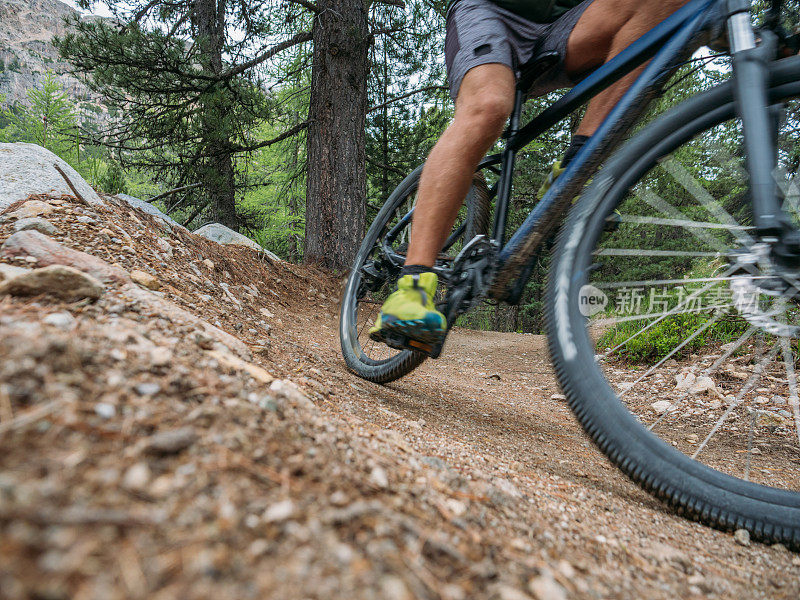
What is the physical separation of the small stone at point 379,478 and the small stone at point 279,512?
0.60 feet

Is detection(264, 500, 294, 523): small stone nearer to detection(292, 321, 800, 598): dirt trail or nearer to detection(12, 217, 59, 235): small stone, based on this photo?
detection(292, 321, 800, 598): dirt trail

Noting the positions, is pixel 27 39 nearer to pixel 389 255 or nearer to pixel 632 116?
pixel 389 255

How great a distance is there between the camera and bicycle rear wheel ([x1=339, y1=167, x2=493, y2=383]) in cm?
200

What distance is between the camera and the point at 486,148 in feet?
4.85

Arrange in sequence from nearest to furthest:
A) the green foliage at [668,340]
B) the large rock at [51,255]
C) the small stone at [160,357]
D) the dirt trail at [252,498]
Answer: the dirt trail at [252,498] < the small stone at [160,357] < the large rock at [51,255] < the green foliage at [668,340]

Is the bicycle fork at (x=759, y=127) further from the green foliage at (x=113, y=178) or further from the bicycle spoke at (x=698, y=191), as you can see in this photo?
the green foliage at (x=113, y=178)

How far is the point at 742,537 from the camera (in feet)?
2.99

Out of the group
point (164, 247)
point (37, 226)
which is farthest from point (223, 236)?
point (37, 226)

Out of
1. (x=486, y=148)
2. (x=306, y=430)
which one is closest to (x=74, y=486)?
(x=306, y=430)

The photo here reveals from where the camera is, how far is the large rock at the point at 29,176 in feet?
7.08

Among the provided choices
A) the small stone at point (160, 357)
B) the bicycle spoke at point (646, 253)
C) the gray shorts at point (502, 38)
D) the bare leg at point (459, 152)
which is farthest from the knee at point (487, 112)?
the small stone at point (160, 357)

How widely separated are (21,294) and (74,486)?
86cm

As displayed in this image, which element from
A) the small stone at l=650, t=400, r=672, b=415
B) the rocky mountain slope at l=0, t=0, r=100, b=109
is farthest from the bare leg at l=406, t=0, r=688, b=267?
the rocky mountain slope at l=0, t=0, r=100, b=109

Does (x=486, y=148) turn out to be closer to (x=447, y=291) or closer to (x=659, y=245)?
(x=447, y=291)
